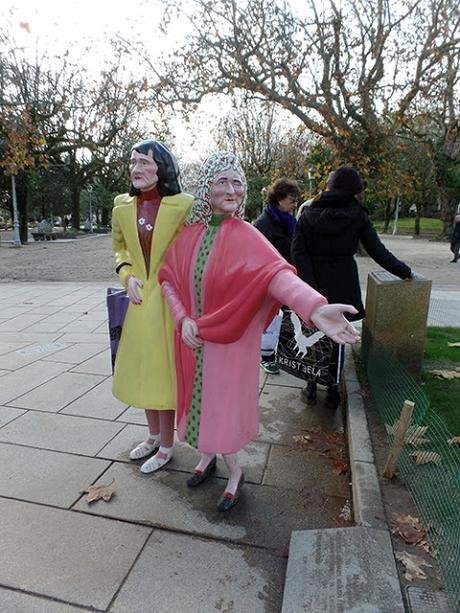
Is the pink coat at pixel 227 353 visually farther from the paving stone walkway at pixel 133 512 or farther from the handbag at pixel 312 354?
the handbag at pixel 312 354

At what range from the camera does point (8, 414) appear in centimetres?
354

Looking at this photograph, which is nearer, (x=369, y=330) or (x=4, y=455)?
(x=4, y=455)

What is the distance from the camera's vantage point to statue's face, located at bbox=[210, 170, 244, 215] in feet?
6.94

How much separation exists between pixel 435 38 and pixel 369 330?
1010 cm

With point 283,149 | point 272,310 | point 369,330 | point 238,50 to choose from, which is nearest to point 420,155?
point 283,149

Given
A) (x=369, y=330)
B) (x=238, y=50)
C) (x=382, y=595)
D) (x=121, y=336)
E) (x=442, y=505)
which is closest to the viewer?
(x=382, y=595)

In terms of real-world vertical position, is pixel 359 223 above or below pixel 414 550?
above

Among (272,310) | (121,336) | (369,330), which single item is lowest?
(369,330)

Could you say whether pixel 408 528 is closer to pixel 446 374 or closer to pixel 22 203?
pixel 446 374

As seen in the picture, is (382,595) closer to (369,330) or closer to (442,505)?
(442,505)

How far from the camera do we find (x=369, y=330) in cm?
418

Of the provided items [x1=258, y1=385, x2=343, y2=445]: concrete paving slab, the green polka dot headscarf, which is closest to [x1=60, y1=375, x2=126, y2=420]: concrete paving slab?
[x1=258, y1=385, x2=343, y2=445]: concrete paving slab

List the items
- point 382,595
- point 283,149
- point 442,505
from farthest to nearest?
1. point 283,149
2. point 442,505
3. point 382,595

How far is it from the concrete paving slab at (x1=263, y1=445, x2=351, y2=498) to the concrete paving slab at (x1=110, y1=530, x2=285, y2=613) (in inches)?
25.2
